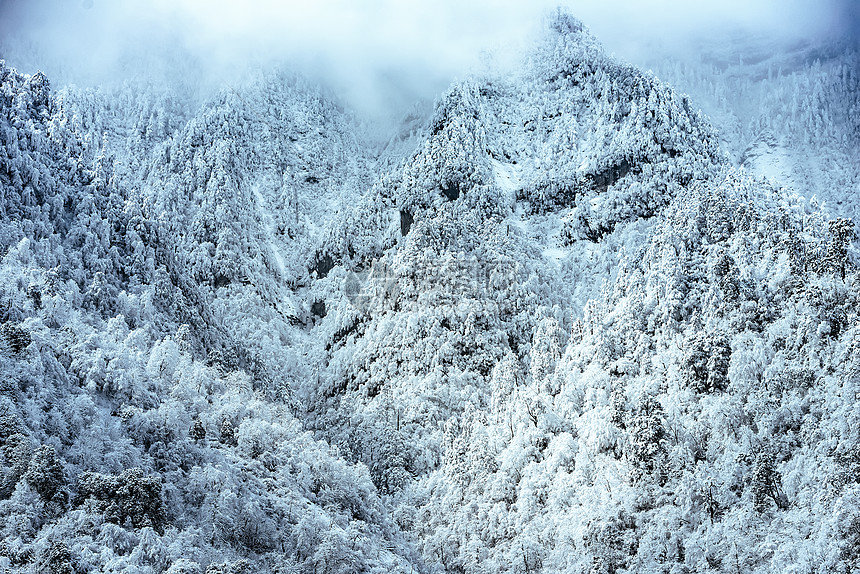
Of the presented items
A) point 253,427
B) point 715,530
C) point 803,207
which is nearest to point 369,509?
point 253,427

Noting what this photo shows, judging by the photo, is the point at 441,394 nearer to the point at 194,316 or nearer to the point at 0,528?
the point at 194,316

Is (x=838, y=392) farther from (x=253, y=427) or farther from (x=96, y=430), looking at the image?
(x=96, y=430)

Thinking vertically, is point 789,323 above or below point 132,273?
below

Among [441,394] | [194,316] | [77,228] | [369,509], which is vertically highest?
[77,228]

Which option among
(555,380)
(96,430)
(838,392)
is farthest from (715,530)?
(96,430)

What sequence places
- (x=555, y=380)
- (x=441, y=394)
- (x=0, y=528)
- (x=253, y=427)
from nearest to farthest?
1. (x=0, y=528)
2. (x=253, y=427)
3. (x=555, y=380)
4. (x=441, y=394)

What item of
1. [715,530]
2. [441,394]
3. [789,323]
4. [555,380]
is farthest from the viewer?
[441,394]

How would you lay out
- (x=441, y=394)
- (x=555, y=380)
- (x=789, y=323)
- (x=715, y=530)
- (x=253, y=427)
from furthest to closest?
(x=441, y=394) → (x=555, y=380) → (x=253, y=427) → (x=789, y=323) → (x=715, y=530)

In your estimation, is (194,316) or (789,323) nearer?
(789,323)

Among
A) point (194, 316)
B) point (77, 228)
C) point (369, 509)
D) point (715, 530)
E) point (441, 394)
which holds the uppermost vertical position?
point (77, 228)
